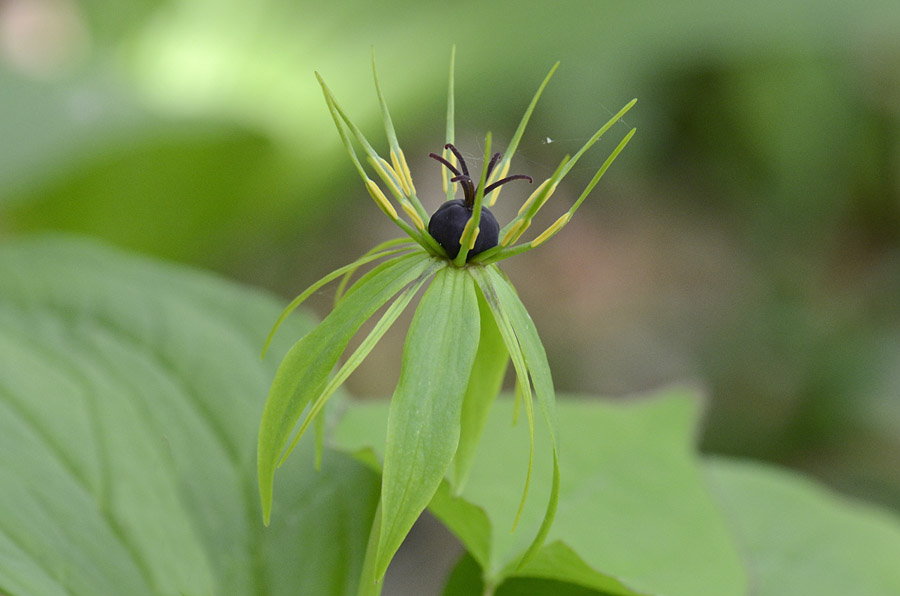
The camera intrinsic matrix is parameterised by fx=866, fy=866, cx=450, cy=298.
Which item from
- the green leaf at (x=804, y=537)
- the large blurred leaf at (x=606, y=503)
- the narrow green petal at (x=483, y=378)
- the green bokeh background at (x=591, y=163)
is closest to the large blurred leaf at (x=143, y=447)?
the large blurred leaf at (x=606, y=503)

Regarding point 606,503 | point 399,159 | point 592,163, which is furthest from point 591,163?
point 399,159

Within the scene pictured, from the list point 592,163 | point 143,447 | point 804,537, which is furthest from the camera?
point 592,163

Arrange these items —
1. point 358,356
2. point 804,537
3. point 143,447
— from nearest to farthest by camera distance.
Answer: point 358,356 → point 143,447 → point 804,537

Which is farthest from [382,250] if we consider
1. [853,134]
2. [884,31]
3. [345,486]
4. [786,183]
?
[884,31]

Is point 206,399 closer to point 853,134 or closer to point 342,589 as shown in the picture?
point 342,589

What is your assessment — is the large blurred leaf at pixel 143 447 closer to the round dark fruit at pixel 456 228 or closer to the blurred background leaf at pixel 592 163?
the round dark fruit at pixel 456 228

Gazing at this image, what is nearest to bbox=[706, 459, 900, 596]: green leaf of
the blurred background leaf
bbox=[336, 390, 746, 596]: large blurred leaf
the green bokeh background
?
bbox=[336, 390, 746, 596]: large blurred leaf

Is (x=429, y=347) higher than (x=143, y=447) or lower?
higher

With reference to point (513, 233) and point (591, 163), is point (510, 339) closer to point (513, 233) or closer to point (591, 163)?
point (513, 233)
